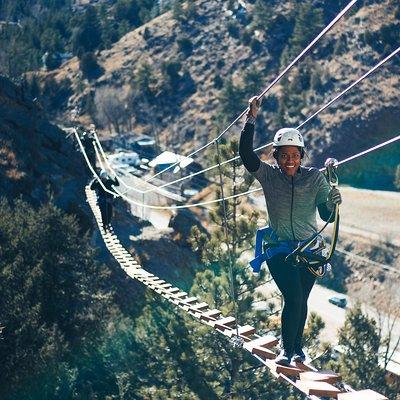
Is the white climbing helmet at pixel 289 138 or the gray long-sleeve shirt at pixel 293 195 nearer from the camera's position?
the white climbing helmet at pixel 289 138

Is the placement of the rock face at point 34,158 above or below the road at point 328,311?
above

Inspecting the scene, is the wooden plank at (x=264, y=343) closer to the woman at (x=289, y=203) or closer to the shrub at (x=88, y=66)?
the woman at (x=289, y=203)

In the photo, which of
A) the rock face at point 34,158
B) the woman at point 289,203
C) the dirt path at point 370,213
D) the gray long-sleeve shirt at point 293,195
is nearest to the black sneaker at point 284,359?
the woman at point 289,203

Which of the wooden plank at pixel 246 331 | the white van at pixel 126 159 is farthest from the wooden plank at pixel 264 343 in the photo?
the white van at pixel 126 159

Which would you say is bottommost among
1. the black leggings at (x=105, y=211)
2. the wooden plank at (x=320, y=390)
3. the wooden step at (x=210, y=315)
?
the black leggings at (x=105, y=211)

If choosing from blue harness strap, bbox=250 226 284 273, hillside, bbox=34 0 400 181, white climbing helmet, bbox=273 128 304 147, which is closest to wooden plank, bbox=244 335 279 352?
blue harness strap, bbox=250 226 284 273

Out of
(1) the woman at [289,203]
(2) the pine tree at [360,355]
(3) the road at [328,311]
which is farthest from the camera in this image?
(3) the road at [328,311]

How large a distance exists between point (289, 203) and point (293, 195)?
97 millimetres

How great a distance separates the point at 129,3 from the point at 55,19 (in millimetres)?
10833

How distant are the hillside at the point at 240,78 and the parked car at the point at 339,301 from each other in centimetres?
2272

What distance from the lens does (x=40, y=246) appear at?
22.5 m

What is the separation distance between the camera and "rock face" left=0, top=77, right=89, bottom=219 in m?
27.1

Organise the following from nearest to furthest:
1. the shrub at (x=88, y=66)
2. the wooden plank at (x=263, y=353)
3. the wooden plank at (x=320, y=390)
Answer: the wooden plank at (x=320, y=390)
the wooden plank at (x=263, y=353)
the shrub at (x=88, y=66)

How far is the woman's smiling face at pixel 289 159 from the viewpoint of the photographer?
6.56 m
